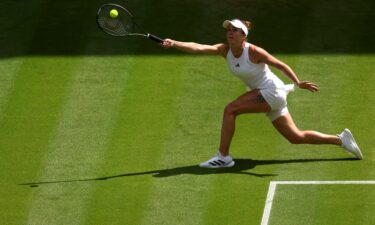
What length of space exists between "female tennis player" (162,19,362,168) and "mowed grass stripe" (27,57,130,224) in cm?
161

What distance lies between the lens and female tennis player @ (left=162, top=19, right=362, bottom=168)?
1488cm

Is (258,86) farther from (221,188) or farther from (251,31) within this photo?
(251,31)

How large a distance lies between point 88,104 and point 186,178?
8.79 feet

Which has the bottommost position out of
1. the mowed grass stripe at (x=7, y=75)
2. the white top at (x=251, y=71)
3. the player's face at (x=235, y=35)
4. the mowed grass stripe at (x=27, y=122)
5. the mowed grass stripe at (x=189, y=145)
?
the mowed grass stripe at (x=7, y=75)

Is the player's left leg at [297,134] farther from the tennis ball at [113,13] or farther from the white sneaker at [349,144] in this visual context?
the tennis ball at [113,13]

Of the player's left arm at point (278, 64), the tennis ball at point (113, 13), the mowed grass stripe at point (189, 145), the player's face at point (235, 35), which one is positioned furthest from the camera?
the tennis ball at point (113, 13)

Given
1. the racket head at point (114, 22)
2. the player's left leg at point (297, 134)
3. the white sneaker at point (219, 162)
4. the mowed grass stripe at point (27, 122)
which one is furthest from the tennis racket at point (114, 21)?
the player's left leg at point (297, 134)

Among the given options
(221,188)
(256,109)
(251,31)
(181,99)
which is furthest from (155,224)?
(251,31)

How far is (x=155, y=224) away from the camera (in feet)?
45.4

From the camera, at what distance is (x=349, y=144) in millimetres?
15250

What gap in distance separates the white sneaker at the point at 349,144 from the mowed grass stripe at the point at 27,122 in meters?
3.91

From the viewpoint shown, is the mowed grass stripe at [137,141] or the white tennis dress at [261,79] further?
the white tennis dress at [261,79]

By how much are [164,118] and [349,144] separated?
8.94ft

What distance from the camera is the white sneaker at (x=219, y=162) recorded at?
15.2 meters
